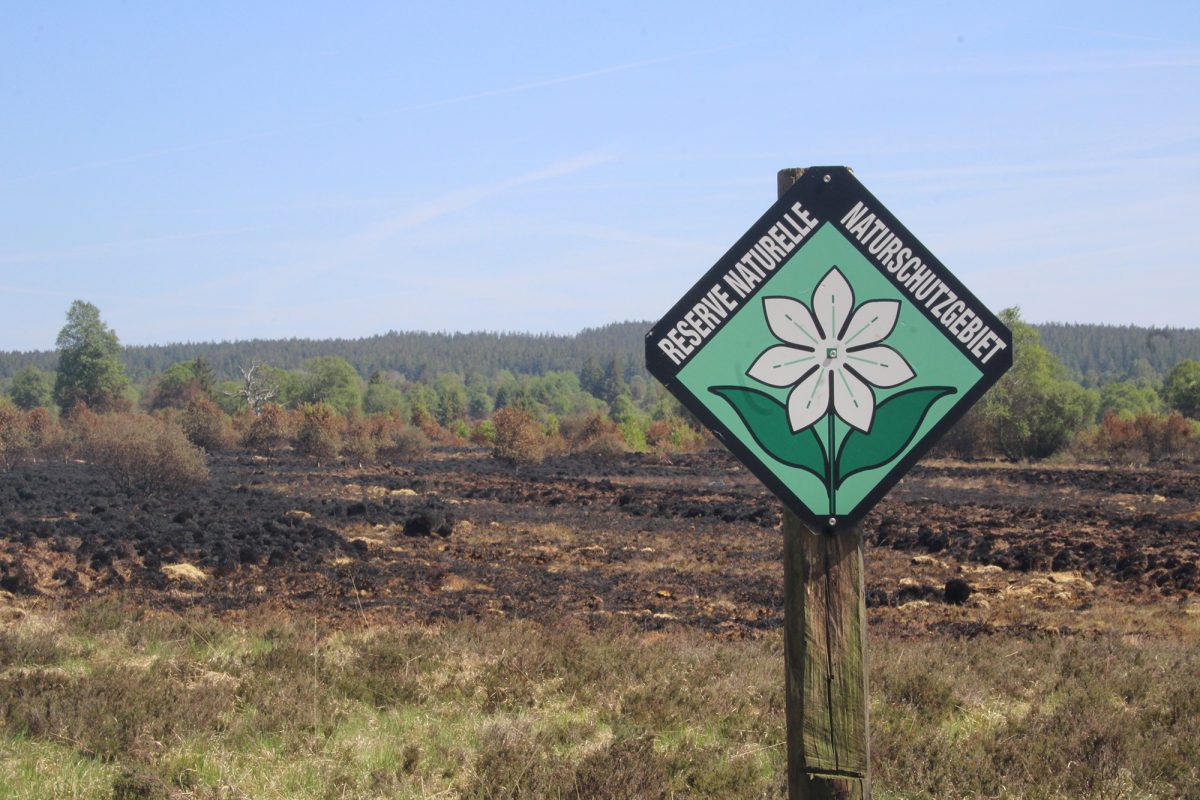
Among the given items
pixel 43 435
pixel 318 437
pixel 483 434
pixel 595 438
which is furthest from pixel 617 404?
pixel 43 435

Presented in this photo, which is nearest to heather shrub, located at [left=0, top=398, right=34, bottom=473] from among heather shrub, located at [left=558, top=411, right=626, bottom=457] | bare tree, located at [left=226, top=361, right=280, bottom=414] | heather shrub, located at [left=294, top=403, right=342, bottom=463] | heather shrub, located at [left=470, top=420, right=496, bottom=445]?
heather shrub, located at [left=294, top=403, right=342, bottom=463]

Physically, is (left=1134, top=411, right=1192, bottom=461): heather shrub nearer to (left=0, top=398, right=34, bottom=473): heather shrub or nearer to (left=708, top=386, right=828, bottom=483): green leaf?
(left=0, top=398, right=34, bottom=473): heather shrub

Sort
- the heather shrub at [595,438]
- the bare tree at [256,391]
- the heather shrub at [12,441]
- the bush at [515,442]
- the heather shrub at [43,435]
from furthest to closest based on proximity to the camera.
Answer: the bare tree at [256,391] < the heather shrub at [595,438] < the heather shrub at [43,435] < the bush at [515,442] < the heather shrub at [12,441]

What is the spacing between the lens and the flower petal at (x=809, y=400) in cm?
212

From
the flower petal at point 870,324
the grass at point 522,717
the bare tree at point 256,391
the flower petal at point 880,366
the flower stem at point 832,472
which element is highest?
the bare tree at point 256,391

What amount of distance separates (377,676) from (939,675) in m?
4.04

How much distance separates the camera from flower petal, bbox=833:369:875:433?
6.96ft

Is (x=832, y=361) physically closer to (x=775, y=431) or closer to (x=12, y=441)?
(x=775, y=431)

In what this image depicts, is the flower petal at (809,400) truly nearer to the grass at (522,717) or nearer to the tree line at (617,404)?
the grass at (522,717)

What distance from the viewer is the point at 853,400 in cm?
212

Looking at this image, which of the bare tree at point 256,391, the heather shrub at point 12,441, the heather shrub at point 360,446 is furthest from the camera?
the bare tree at point 256,391

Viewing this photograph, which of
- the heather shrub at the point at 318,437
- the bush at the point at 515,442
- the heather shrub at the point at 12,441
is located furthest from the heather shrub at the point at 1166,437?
the heather shrub at the point at 12,441

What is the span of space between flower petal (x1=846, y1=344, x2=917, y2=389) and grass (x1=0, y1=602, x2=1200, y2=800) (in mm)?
2934

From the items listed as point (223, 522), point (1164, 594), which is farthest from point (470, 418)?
point (1164, 594)
